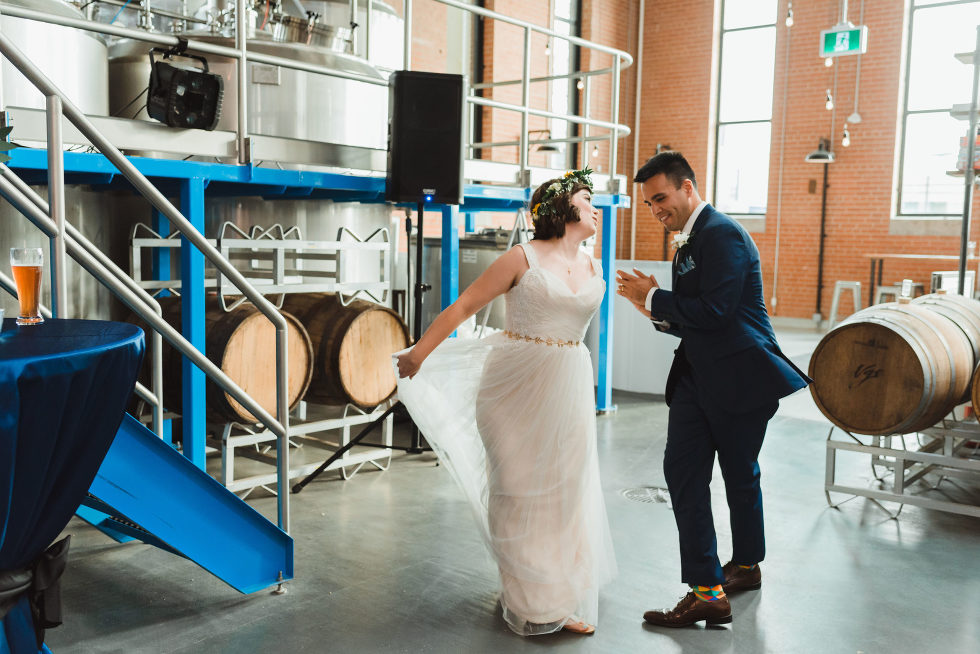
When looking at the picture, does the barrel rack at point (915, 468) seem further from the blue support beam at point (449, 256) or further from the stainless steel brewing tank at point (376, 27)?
the stainless steel brewing tank at point (376, 27)

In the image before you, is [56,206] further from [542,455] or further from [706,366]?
[706,366]

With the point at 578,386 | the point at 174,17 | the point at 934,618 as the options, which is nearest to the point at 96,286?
the point at 174,17

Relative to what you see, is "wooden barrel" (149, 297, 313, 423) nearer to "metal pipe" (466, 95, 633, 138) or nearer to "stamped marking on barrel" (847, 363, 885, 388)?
"metal pipe" (466, 95, 633, 138)

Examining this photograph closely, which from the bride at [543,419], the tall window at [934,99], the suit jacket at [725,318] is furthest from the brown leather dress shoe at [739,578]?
Result: the tall window at [934,99]

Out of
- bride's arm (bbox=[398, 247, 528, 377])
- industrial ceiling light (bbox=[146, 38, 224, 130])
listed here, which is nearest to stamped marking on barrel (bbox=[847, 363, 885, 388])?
bride's arm (bbox=[398, 247, 528, 377])

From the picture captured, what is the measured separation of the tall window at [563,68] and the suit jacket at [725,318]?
1041cm

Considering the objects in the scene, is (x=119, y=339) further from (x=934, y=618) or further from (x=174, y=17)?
(x=174, y=17)

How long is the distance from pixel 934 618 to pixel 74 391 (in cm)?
311

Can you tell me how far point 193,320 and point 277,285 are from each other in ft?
1.73

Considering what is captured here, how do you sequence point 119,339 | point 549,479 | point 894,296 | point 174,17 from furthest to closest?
point 894,296, point 174,17, point 549,479, point 119,339

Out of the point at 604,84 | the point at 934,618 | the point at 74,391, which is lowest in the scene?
the point at 934,618

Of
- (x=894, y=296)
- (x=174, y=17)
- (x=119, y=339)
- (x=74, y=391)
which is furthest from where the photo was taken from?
(x=894, y=296)

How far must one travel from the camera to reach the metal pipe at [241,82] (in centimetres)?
415

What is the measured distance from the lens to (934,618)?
10.8ft
